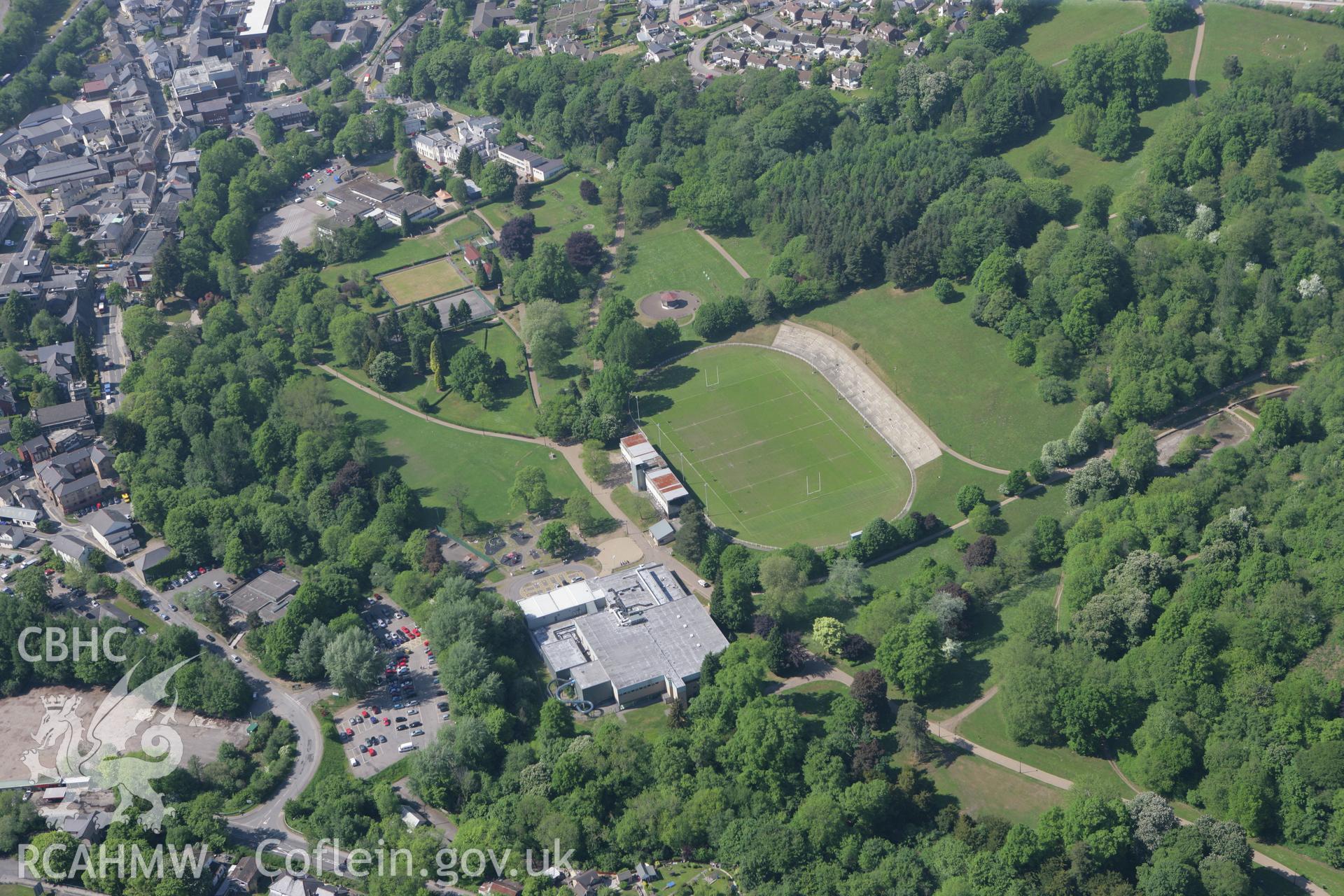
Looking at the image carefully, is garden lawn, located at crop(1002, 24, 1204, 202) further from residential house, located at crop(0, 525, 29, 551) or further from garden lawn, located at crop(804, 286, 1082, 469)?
residential house, located at crop(0, 525, 29, 551)

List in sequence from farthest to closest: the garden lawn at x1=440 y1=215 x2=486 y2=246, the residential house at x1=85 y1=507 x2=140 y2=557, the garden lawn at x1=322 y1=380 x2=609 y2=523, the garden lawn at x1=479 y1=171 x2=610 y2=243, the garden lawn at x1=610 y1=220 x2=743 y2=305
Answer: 1. the garden lawn at x1=440 y1=215 x2=486 y2=246
2. the garden lawn at x1=479 y1=171 x2=610 y2=243
3. the garden lawn at x1=610 y1=220 x2=743 y2=305
4. the garden lawn at x1=322 y1=380 x2=609 y2=523
5. the residential house at x1=85 y1=507 x2=140 y2=557

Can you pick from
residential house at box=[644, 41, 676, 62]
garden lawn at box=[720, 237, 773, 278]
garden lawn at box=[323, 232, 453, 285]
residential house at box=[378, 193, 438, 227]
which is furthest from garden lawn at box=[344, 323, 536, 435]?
residential house at box=[644, 41, 676, 62]

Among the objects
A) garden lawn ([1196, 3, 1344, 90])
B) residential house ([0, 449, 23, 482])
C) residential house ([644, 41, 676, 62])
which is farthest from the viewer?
residential house ([644, 41, 676, 62])

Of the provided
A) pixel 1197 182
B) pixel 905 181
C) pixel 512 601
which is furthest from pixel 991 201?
pixel 512 601

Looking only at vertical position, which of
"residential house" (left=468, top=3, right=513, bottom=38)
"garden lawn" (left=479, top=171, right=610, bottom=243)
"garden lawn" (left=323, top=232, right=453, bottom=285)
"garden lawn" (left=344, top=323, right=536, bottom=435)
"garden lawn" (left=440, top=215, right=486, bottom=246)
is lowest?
"garden lawn" (left=344, top=323, right=536, bottom=435)

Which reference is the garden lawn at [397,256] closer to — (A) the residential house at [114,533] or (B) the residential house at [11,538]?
(A) the residential house at [114,533]

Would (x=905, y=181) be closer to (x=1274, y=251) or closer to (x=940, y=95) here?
(x=940, y=95)

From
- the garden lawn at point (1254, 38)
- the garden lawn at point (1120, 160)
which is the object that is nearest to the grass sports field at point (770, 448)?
the garden lawn at point (1120, 160)
